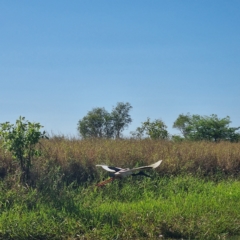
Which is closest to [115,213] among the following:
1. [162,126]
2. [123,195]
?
[123,195]

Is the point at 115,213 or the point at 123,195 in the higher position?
the point at 123,195

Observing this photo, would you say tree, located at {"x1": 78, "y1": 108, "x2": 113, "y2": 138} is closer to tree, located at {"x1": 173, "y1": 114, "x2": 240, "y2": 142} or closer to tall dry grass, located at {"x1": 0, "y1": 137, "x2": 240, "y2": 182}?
tree, located at {"x1": 173, "y1": 114, "x2": 240, "y2": 142}

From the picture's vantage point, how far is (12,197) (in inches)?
333

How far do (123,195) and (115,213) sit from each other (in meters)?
2.00

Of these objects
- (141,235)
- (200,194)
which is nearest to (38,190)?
(141,235)

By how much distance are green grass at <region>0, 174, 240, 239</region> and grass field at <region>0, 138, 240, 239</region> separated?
17 millimetres

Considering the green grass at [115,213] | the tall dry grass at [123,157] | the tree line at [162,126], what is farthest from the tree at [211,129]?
the green grass at [115,213]

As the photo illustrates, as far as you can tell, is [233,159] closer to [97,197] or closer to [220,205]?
[220,205]

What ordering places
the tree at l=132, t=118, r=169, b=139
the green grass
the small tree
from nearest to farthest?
A: 1. the green grass
2. the small tree
3. the tree at l=132, t=118, r=169, b=139

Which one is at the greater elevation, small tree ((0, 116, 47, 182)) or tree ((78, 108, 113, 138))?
tree ((78, 108, 113, 138))

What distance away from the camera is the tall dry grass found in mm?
10688

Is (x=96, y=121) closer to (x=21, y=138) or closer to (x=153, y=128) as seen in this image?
(x=153, y=128)

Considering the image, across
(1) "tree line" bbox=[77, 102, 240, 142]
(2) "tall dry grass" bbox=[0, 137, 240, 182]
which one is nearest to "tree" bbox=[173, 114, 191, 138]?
(1) "tree line" bbox=[77, 102, 240, 142]

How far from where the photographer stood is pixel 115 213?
25.3 ft
